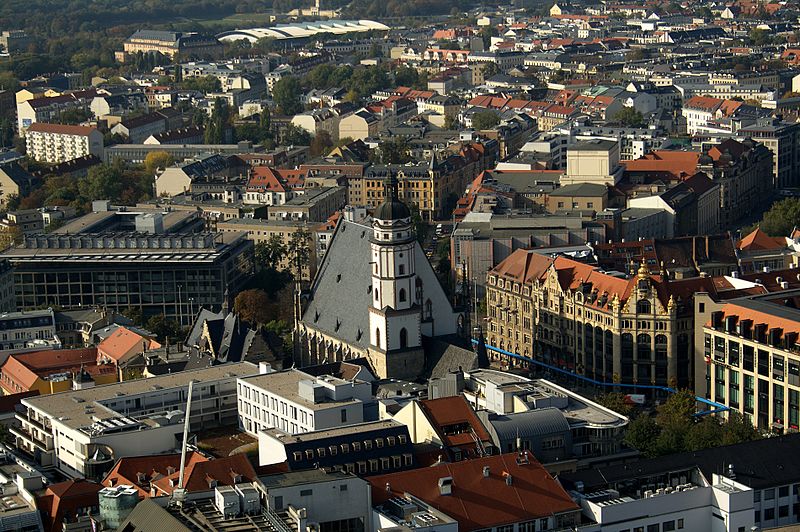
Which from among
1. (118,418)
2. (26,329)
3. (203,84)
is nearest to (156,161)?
(203,84)

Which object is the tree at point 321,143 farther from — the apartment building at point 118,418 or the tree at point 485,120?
the apartment building at point 118,418

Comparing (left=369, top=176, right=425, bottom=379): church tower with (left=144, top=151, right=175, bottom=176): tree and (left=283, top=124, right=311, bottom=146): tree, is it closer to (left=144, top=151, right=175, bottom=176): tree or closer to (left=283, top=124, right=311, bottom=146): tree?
(left=144, top=151, right=175, bottom=176): tree

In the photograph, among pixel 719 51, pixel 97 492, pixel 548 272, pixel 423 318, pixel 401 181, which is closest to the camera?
pixel 97 492

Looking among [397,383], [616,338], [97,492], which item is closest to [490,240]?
[616,338]

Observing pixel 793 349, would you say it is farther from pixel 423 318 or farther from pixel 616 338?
pixel 423 318

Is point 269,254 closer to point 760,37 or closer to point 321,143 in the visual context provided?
point 321,143

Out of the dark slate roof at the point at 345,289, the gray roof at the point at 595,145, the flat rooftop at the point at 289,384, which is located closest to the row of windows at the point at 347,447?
the flat rooftop at the point at 289,384
